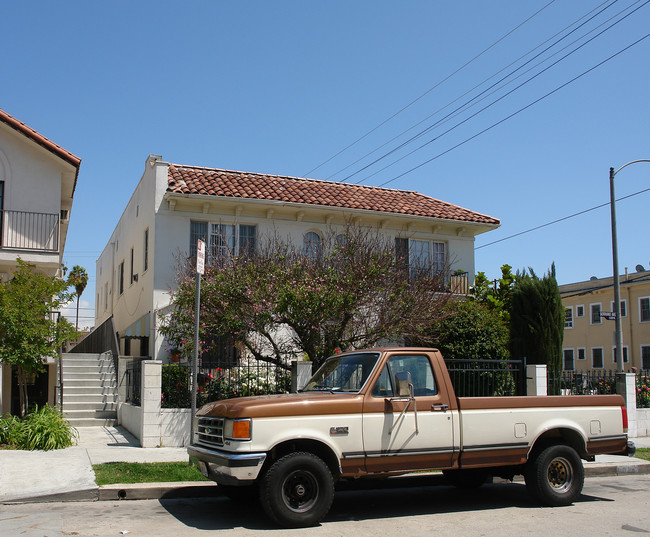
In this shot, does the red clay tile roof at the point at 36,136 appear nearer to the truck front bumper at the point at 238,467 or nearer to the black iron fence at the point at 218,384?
the black iron fence at the point at 218,384

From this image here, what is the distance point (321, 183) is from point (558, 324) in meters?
9.28

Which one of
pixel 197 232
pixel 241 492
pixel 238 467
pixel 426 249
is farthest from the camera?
pixel 426 249

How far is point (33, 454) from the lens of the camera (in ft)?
36.3

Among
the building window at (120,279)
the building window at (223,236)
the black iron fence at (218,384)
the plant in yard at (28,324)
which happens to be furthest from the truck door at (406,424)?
the building window at (120,279)

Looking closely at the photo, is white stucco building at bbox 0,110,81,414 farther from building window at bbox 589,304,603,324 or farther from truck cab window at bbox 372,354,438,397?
building window at bbox 589,304,603,324

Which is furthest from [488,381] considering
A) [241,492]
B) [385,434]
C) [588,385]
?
[241,492]

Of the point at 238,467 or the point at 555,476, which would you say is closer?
the point at 238,467

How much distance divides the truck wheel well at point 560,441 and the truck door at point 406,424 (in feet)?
4.50

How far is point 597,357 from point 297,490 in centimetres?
4005

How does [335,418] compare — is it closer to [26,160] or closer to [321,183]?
[26,160]

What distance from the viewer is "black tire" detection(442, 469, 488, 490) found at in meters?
9.27

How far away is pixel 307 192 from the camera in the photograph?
21.2 meters

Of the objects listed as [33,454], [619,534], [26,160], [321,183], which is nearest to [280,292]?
[33,454]

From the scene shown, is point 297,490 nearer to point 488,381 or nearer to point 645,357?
point 488,381
